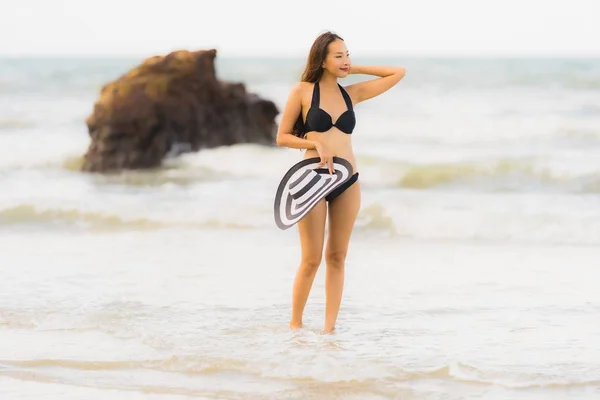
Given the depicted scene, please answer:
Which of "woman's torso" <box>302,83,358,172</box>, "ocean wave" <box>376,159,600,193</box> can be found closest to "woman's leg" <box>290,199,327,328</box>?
"woman's torso" <box>302,83,358,172</box>

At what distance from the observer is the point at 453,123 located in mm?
23234

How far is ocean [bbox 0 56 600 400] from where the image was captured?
532 cm

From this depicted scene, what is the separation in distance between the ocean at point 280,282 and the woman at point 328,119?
711 millimetres

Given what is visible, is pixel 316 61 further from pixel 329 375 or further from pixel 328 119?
pixel 329 375

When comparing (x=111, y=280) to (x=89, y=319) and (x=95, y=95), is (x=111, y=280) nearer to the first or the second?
(x=89, y=319)

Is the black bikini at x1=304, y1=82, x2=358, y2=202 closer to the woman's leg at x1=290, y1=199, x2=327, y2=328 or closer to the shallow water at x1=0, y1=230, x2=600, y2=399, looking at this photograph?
the woman's leg at x1=290, y1=199, x2=327, y2=328

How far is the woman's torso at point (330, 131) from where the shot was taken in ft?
18.4

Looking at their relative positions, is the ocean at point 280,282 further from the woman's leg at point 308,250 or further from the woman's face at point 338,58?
the woman's face at point 338,58

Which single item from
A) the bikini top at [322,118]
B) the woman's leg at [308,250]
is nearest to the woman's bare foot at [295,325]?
the woman's leg at [308,250]

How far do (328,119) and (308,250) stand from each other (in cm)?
79

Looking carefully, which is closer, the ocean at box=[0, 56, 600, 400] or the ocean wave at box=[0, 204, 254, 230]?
the ocean at box=[0, 56, 600, 400]

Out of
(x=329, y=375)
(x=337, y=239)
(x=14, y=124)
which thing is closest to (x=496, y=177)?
(x=337, y=239)

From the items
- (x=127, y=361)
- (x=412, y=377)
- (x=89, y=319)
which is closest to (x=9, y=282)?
(x=89, y=319)

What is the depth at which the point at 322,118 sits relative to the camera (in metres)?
5.54
